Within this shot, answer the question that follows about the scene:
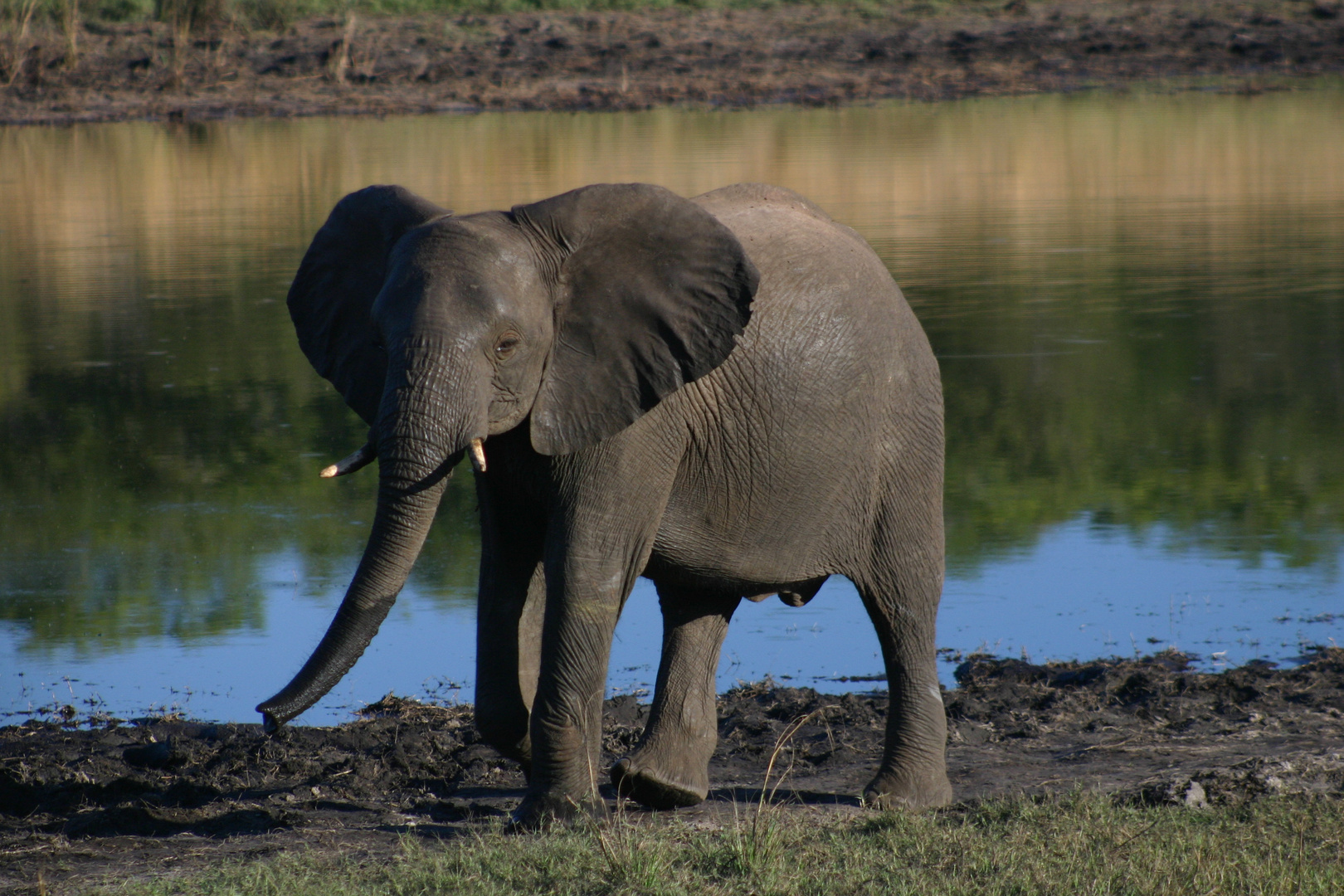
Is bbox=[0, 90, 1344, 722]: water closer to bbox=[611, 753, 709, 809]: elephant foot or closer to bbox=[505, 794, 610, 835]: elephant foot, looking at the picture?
bbox=[611, 753, 709, 809]: elephant foot

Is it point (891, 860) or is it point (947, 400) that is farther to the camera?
point (947, 400)

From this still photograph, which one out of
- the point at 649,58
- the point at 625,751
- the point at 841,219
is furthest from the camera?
the point at 649,58

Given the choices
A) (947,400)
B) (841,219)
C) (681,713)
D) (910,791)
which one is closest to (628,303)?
(681,713)

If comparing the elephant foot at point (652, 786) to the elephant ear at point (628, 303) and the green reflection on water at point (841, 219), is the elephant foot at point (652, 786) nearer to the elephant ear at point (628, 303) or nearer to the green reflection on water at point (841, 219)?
the elephant ear at point (628, 303)

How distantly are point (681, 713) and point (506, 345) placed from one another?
170 centimetres

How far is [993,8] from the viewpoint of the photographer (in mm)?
46438

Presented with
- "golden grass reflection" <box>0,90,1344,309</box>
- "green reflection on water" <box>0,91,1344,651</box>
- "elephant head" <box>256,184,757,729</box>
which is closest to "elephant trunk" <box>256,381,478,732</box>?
"elephant head" <box>256,184,757,729</box>

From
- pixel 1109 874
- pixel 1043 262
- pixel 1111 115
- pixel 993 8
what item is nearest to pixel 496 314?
pixel 1109 874

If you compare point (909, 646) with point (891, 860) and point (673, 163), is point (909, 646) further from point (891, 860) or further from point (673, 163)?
point (673, 163)

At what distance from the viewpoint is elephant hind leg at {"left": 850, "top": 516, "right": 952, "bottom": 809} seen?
20.6ft

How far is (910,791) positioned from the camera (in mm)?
6219

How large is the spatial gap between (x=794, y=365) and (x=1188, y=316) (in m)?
11.6

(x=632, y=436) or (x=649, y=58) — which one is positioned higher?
(x=632, y=436)

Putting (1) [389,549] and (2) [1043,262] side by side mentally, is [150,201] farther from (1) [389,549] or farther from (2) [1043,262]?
(1) [389,549]
